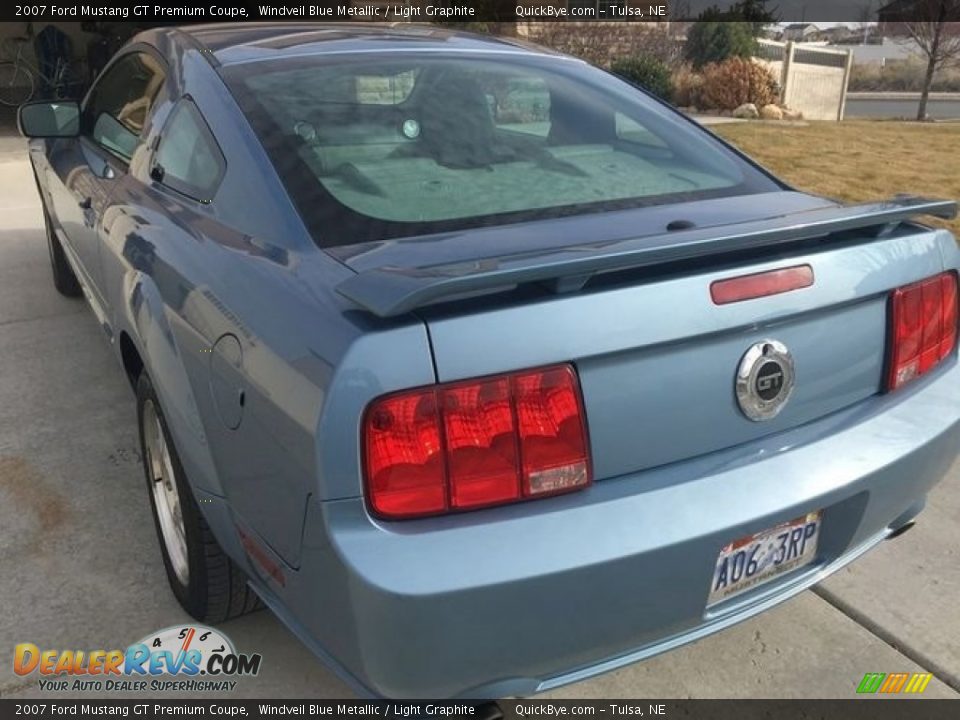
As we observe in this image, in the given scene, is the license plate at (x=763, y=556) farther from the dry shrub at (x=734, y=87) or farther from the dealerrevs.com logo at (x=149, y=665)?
the dry shrub at (x=734, y=87)

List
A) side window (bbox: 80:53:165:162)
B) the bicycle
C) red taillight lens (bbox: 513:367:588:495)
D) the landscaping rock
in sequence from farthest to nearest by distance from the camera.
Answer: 1. the landscaping rock
2. the bicycle
3. side window (bbox: 80:53:165:162)
4. red taillight lens (bbox: 513:367:588:495)

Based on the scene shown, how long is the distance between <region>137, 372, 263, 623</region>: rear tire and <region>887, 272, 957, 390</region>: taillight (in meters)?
1.64

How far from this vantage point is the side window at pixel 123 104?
302cm

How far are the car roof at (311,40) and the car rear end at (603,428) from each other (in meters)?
0.64

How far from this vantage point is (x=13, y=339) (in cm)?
456

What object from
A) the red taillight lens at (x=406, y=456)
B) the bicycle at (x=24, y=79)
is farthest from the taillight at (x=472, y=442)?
the bicycle at (x=24, y=79)

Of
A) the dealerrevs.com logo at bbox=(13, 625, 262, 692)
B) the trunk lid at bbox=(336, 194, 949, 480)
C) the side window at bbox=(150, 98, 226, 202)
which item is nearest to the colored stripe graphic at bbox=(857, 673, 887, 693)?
the trunk lid at bbox=(336, 194, 949, 480)

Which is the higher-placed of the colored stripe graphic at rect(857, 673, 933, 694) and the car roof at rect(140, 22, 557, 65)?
the car roof at rect(140, 22, 557, 65)

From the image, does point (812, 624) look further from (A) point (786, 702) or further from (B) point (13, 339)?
(B) point (13, 339)

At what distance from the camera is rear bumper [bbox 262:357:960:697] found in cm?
150

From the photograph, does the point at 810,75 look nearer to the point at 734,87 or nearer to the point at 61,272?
the point at 734,87

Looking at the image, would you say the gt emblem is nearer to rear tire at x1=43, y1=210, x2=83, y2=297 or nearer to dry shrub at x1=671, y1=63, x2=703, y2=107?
rear tire at x1=43, y1=210, x2=83, y2=297

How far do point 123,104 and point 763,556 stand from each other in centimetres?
286

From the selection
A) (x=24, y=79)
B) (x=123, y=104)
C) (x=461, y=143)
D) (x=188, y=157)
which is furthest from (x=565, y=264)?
(x=24, y=79)
